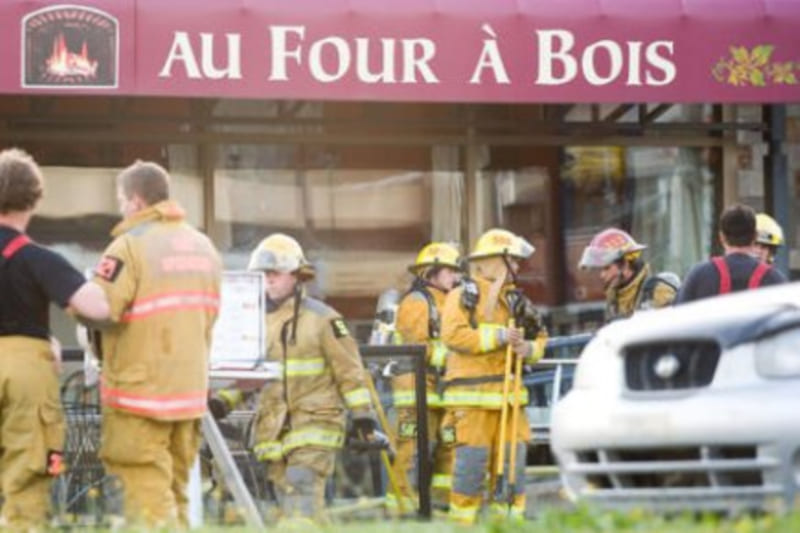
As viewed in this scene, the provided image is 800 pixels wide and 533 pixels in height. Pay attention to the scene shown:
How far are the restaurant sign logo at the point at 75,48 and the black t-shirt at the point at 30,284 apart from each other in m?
6.60

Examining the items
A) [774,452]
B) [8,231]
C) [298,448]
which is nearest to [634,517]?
[774,452]

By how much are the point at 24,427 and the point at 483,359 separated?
515cm

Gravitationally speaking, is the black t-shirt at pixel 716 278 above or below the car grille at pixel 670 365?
above

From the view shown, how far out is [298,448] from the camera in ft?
42.3

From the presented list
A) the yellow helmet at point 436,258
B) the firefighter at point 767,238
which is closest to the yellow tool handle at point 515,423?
the firefighter at point 767,238

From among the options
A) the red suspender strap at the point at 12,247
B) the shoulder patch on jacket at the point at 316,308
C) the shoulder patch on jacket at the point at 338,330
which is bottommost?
the shoulder patch on jacket at the point at 338,330

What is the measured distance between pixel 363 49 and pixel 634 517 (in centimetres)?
A: 996

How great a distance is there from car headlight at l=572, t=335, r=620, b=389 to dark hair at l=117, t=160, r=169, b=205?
89.4 inches

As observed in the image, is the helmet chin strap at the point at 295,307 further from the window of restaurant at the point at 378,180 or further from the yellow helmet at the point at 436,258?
the window of restaurant at the point at 378,180

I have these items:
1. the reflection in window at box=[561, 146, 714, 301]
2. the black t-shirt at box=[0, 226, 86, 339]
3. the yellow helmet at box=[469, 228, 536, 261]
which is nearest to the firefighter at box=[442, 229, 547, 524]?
the yellow helmet at box=[469, 228, 536, 261]

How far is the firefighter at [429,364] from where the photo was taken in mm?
14391

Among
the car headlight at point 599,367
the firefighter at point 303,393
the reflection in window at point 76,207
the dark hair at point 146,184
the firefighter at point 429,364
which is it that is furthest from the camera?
the reflection in window at point 76,207

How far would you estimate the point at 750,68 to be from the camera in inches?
695

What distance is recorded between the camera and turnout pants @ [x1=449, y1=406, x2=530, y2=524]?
14609 millimetres
